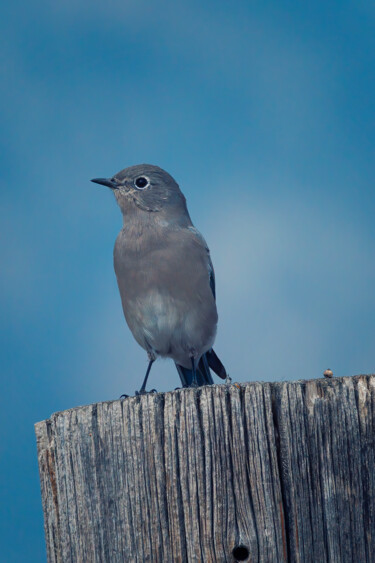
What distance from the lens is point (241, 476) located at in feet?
10.4

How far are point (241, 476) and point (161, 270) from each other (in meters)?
3.10

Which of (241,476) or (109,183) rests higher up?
(109,183)

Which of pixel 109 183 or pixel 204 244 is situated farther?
pixel 109 183

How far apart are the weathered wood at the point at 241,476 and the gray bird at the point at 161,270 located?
2.71 meters

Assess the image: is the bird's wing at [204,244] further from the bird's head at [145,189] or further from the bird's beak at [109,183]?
the bird's beak at [109,183]

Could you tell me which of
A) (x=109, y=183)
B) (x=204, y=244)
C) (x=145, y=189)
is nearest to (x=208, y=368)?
(x=204, y=244)

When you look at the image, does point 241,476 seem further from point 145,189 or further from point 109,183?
point 109,183

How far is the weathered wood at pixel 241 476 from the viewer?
10.2 ft

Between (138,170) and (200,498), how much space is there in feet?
13.6

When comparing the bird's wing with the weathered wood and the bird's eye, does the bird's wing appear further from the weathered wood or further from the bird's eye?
the weathered wood

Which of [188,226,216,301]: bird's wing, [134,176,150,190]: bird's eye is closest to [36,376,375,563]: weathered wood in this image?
[188,226,216,301]: bird's wing

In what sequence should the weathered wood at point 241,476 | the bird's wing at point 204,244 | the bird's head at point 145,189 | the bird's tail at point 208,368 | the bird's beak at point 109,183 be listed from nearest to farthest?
the weathered wood at point 241,476
the bird's wing at point 204,244
the bird's head at point 145,189
the bird's beak at point 109,183
the bird's tail at point 208,368

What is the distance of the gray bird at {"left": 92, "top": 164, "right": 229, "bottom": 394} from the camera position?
6.07 meters

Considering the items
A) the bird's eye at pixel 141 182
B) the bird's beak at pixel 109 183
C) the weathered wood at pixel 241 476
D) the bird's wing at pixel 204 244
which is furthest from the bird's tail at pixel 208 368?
the weathered wood at pixel 241 476
